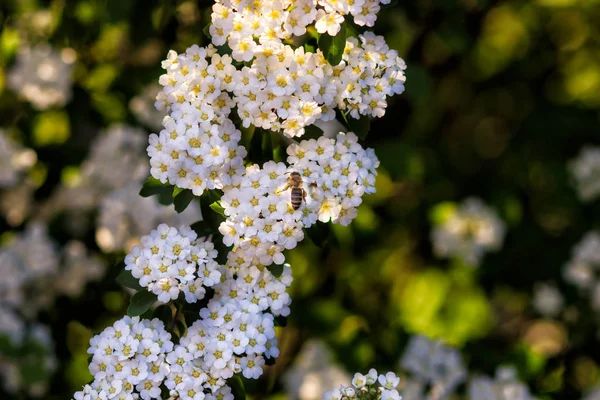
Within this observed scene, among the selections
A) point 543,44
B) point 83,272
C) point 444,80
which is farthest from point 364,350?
point 543,44

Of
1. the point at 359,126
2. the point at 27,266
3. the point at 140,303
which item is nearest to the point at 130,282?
the point at 140,303

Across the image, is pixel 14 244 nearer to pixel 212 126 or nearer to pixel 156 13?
pixel 156 13

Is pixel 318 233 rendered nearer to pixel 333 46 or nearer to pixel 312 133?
pixel 312 133

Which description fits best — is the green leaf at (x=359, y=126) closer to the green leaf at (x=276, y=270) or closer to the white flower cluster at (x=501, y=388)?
the green leaf at (x=276, y=270)

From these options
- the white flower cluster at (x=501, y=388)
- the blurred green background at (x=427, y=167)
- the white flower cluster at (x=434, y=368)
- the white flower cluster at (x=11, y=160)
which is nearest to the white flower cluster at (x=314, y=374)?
the blurred green background at (x=427, y=167)

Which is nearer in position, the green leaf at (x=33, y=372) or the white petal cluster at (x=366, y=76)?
the white petal cluster at (x=366, y=76)

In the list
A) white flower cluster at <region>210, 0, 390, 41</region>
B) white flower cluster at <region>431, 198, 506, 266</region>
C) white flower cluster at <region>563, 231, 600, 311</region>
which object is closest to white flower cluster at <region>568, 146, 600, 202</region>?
white flower cluster at <region>563, 231, 600, 311</region>
